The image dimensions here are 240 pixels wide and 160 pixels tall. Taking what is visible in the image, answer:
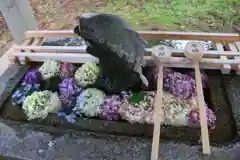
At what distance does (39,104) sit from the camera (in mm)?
1350

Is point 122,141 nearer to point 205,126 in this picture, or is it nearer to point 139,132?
point 139,132

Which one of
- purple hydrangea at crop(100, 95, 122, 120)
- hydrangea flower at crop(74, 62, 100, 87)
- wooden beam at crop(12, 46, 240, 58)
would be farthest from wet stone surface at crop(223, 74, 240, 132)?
hydrangea flower at crop(74, 62, 100, 87)

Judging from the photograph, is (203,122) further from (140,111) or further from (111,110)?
(111,110)

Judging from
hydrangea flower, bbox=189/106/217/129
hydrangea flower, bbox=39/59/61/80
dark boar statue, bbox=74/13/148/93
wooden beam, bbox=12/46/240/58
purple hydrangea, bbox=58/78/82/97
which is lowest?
hydrangea flower, bbox=189/106/217/129

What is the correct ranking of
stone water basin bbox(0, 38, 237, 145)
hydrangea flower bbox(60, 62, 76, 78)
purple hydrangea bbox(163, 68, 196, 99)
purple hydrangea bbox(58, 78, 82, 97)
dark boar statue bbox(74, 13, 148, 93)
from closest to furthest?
1. dark boar statue bbox(74, 13, 148, 93)
2. stone water basin bbox(0, 38, 237, 145)
3. purple hydrangea bbox(163, 68, 196, 99)
4. purple hydrangea bbox(58, 78, 82, 97)
5. hydrangea flower bbox(60, 62, 76, 78)

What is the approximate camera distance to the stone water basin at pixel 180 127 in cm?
119

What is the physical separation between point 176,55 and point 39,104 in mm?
818

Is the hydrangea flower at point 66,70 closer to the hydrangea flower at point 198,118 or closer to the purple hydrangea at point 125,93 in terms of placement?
the purple hydrangea at point 125,93

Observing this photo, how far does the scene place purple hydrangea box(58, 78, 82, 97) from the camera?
1442 mm

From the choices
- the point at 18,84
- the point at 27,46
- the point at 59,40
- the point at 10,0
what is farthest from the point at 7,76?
the point at 10,0

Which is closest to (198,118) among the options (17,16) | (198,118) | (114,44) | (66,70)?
(198,118)

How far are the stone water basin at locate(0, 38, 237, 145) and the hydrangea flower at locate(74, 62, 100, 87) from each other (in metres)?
0.23

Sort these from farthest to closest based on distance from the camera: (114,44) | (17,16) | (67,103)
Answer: (17,16) → (67,103) → (114,44)

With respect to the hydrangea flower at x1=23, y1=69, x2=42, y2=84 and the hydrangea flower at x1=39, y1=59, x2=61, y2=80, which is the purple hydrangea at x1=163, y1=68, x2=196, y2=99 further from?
the hydrangea flower at x1=23, y1=69, x2=42, y2=84
